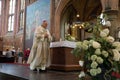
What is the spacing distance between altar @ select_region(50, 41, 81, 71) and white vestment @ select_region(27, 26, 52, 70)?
0.62 metres

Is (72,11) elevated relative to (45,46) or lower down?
elevated

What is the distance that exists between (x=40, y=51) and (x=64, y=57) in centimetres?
93

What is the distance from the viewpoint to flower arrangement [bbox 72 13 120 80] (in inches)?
112

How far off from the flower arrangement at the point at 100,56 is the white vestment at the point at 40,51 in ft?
13.8

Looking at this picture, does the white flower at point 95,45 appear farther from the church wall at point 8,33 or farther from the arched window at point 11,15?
the arched window at point 11,15

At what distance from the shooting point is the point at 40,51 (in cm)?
714

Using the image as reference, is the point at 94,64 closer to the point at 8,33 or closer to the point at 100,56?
the point at 100,56

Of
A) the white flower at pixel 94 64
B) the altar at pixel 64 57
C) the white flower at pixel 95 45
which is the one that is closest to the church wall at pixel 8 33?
the altar at pixel 64 57

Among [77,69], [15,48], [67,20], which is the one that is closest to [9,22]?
[15,48]

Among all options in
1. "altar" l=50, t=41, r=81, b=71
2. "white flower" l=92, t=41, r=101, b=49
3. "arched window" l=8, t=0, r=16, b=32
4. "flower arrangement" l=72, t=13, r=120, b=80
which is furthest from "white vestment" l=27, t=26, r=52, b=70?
"arched window" l=8, t=0, r=16, b=32

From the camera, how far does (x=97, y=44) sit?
9.45 ft

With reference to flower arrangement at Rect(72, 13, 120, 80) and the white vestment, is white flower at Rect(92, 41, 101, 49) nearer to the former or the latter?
flower arrangement at Rect(72, 13, 120, 80)

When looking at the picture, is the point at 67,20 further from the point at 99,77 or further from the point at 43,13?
the point at 99,77

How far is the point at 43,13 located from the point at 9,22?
10.8 metres
